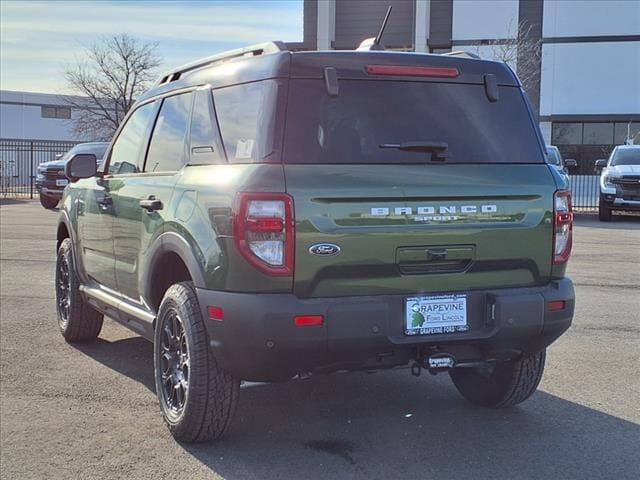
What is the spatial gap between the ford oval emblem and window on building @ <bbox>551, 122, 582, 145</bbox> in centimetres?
3135

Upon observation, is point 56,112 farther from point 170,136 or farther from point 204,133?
point 204,133

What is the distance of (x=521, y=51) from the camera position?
32.0 m

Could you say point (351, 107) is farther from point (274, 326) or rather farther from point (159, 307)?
point (159, 307)

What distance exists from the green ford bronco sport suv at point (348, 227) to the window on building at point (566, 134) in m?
30.3

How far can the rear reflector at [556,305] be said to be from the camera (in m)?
3.99

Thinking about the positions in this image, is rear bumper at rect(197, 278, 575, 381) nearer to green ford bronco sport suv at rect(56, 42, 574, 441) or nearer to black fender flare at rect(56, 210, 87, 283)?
green ford bronco sport suv at rect(56, 42, 574, 441)

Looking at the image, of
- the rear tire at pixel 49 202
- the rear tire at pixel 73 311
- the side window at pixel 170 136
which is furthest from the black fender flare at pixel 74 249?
the rear tire at pixel 49 202

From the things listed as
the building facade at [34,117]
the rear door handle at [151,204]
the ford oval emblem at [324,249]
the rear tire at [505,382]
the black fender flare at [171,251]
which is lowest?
the rear tire at [505,382]

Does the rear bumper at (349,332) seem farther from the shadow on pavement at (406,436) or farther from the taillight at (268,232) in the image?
the shadow on pavement at (406,436)

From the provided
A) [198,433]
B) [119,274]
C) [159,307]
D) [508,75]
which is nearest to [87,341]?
[119,274]

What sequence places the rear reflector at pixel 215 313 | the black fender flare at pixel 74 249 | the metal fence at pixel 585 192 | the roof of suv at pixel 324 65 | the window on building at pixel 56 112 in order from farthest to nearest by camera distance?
the window on building at pixel 56 112 < the metal fence at pixel 585 192 < the black fender flare at pixel 74 249 < the roof of suv at pixel 324 65 < the rear reflector at pixel 215 313

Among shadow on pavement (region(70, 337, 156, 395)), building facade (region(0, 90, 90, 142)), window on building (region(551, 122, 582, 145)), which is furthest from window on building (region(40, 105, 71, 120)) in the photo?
shadow on pavement (region(70, 337, 156, 395))

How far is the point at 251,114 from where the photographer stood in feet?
12.7

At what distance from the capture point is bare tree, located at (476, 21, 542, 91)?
3128 cm
